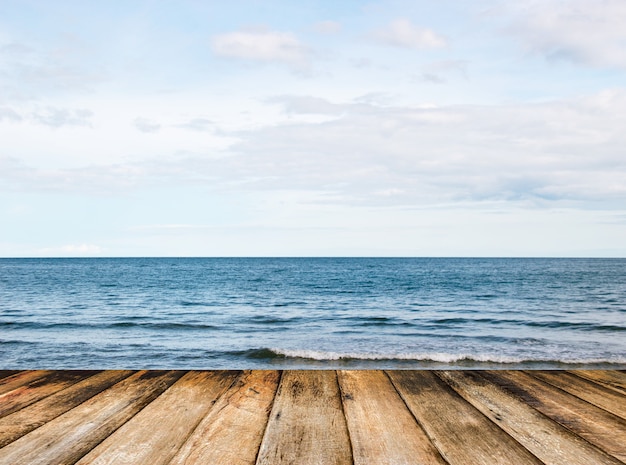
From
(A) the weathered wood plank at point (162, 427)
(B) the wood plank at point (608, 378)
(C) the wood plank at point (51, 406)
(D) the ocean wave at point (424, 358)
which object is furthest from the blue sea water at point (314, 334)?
(A) the weathered wood plank at point (162, 427)

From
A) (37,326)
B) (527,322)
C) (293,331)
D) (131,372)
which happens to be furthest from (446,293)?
(131,372)

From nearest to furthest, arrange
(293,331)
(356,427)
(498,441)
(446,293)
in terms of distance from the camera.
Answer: (498,441)
(356,427)
(293,331)
(446,293)

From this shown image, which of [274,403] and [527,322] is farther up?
[274,403]

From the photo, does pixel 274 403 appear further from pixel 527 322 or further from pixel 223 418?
pixel 527 322

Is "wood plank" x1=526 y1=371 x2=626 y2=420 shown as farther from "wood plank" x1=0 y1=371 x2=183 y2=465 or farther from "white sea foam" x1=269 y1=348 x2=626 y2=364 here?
"white sea foam" x1=269 y1=348 x2=626 y2=364

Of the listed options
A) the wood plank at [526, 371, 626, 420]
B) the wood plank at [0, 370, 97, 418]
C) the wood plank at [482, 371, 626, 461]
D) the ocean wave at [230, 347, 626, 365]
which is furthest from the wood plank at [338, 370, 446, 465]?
the ocean wave at [230, 347, 626, 365]

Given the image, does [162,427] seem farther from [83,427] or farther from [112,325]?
[112,325]

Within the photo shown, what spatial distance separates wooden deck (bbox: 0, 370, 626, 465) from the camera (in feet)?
5.75

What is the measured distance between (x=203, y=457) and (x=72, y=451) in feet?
1.67

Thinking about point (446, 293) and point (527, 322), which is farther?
point (446, 293)

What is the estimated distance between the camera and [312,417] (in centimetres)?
214

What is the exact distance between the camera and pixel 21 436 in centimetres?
192

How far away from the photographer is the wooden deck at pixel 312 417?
1.75 meters

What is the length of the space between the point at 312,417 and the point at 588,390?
1637 mm
